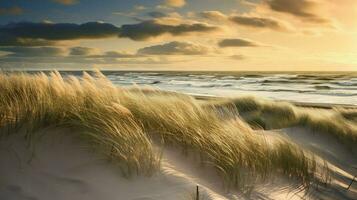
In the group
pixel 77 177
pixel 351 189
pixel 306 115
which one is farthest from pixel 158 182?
pixel 306 115

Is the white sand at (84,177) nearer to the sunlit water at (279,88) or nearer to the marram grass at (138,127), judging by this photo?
the marram grass at (138,127)

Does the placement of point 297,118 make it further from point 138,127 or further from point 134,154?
point 134,154

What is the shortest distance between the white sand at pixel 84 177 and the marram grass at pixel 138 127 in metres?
0.10

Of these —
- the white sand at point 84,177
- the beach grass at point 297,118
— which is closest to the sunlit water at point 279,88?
the beach grass at point 297,118

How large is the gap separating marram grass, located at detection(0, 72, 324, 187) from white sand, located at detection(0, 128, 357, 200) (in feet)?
0.33

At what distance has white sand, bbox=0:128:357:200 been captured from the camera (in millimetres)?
2900

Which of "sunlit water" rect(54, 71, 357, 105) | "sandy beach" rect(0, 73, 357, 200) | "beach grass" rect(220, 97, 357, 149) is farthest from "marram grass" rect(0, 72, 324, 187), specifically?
"beach grass" rect(220, 97, 357, 149)

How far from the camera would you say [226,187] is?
11.4ft

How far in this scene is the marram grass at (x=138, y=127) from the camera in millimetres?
3354

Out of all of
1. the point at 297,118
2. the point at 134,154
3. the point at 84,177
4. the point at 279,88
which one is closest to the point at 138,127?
the point at 134,154

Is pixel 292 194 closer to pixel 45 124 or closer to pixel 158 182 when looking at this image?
pixel 158 182

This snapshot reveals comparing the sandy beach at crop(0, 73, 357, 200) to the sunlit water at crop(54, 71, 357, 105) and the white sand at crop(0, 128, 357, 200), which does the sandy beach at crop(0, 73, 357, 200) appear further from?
the sunlit water at crop(54, 71, 357, 105)

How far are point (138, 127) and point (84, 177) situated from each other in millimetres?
746

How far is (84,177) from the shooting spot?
3.05 m
